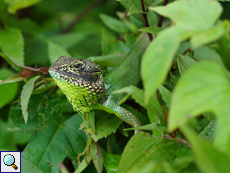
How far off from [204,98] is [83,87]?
1326 millimetres

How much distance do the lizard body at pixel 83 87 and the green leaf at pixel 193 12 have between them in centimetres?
114

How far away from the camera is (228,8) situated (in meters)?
4.38

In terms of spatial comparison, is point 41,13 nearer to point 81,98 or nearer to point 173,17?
point 81,98

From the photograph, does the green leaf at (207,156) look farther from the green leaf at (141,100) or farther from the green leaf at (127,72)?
the green leaf at (127,72)

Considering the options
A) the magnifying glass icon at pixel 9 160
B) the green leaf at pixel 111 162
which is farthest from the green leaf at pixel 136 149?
the magnifying glass icon at pixel 9 160

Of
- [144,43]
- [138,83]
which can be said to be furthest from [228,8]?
[138,83]

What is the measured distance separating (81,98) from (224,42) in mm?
1318

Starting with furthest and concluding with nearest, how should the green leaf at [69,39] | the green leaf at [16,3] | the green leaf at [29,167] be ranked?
the green leaf at [69,39], the green leaf at [16,3], the green leaf at [29,167]

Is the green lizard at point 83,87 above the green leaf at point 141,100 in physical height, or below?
below

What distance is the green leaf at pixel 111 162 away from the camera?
1.81 meters

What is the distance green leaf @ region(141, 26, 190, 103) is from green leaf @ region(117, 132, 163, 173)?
638mm

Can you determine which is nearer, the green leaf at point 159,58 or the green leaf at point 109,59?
Answer: the green leaf at point 159,58

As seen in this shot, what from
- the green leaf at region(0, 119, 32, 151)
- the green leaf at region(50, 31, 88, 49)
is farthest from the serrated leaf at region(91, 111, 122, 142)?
the green leaf at region(50, 31, 88, 49)

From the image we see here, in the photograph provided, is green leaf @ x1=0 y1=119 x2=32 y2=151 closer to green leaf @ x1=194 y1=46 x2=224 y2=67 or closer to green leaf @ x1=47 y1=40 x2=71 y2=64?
green leaf @ x1=47 y1=40 x2=71 y2=64
